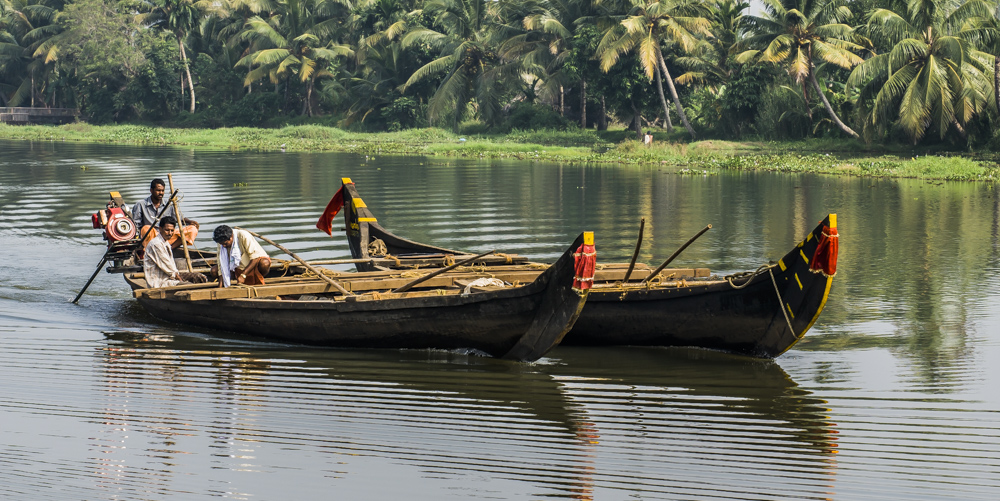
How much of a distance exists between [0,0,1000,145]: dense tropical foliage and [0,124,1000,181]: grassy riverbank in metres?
1.29

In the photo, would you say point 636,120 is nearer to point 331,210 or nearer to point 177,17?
point 177,17

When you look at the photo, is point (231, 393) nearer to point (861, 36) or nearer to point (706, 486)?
point (706, 486)

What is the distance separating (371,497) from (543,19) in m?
36.7

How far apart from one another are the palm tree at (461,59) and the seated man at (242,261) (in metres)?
33.8

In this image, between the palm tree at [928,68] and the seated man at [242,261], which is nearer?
the seated man at [242,261]

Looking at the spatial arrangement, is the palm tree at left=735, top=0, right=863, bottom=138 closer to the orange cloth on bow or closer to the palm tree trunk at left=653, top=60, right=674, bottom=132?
the palm tree trunk at left=653, top=60, right=674, bottom=132

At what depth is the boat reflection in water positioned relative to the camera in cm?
583

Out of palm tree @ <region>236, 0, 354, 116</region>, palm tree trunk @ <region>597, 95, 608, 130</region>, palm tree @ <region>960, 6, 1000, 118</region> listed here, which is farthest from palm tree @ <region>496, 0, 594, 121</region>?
palm tree @ <region>960, 6, 1000, 118</region>

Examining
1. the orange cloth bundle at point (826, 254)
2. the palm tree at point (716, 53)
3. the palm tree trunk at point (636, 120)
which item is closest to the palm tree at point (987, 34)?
the palm tree at point (716, 53)

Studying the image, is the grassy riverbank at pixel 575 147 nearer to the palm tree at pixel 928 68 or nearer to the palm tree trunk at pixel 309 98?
the palm tree at pixel 928 68

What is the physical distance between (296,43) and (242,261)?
4298 cm

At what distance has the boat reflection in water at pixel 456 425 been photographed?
583 cm

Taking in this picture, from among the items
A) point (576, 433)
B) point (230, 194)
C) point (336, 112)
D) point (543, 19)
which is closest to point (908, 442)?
point (576, 433)

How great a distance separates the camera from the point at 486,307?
832 centimetres
